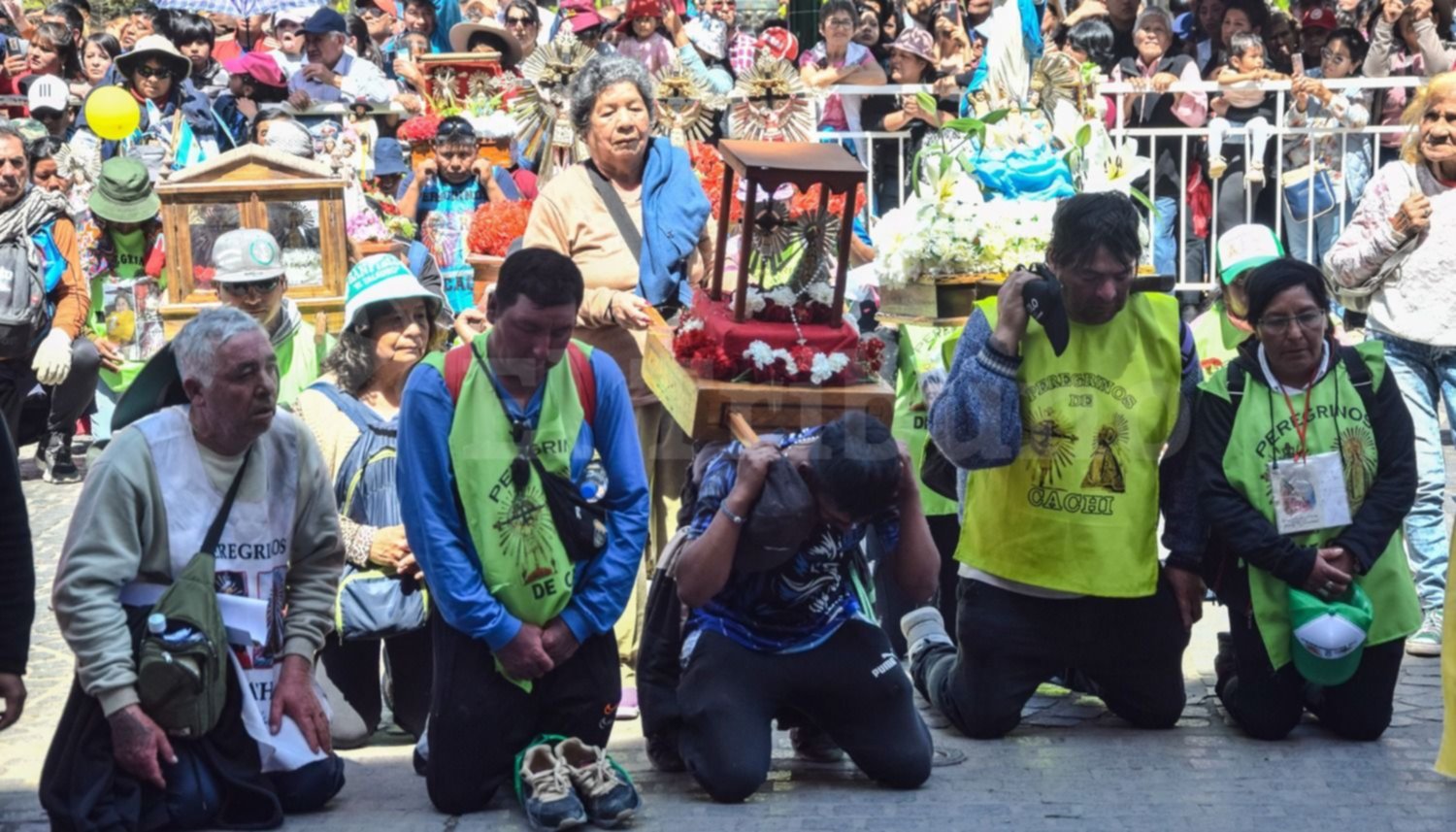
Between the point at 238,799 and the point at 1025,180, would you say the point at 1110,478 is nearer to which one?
the point at 1025,180

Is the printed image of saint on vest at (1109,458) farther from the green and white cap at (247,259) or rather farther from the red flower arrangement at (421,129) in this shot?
the red flower arrangement at (421,129)

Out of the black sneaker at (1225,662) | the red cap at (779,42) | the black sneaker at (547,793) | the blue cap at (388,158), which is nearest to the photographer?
the black sneaker at (547,793)

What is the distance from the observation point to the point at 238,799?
533 centimetres

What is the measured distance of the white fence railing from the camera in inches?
464

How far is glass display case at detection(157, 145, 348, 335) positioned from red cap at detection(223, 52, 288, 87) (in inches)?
186

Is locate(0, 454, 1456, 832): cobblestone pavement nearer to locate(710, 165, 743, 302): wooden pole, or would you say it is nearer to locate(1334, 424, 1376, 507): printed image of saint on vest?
locate(1334, 424, 1376, 507): printed image of saint on vest

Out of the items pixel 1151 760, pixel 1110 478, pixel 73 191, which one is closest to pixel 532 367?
pixel 1110 478

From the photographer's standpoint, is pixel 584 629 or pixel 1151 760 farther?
pixel 1151 760

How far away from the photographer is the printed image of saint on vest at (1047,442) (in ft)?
19.9

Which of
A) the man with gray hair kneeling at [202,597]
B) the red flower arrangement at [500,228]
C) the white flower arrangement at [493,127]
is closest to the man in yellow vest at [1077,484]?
the man with gray hair kneeling at [202,597]

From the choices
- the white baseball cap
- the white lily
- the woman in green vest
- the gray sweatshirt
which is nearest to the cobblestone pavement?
the woman in green vest

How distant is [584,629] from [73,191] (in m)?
7.70

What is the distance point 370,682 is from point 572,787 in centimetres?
127

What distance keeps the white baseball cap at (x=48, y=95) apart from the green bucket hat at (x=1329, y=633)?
33.4 ft
